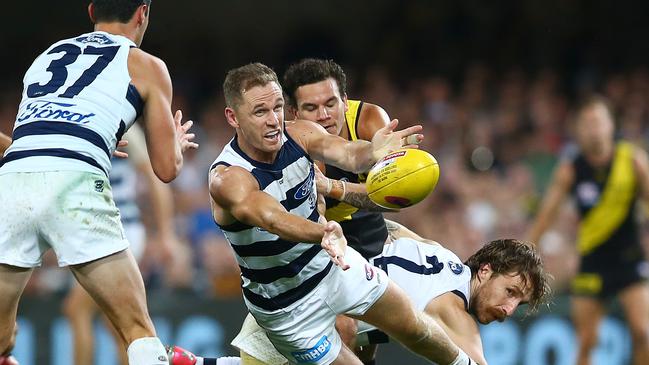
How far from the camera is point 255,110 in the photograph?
5.48 metres

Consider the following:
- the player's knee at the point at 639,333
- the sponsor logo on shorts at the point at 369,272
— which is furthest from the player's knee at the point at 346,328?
the player's knee at the point at 639,333

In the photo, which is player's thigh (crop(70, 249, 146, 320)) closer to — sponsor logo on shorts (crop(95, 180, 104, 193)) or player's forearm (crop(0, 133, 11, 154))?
sponsor logo on shorts (crop(95, 180, 104, 193))

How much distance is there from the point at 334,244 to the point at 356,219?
1643mm

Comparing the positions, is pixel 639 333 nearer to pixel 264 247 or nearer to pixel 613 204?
pixel 613 204

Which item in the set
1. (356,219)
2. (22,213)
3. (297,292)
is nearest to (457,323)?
(356,219)

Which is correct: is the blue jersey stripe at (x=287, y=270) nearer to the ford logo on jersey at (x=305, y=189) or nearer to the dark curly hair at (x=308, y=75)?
the ford logo on jersey at (x=305, y=189)

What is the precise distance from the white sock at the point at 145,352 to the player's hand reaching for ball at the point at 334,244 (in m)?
0.95

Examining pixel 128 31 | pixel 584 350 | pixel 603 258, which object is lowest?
pixel 584 350

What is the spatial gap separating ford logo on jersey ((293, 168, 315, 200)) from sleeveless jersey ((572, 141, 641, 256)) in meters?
4.75

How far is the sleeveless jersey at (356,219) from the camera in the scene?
6.46 metres

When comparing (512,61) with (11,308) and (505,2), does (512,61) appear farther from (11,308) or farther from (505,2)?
(11,308)

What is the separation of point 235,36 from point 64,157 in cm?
985

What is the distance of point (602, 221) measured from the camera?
9836mm

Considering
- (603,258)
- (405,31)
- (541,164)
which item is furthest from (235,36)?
(603,258)
